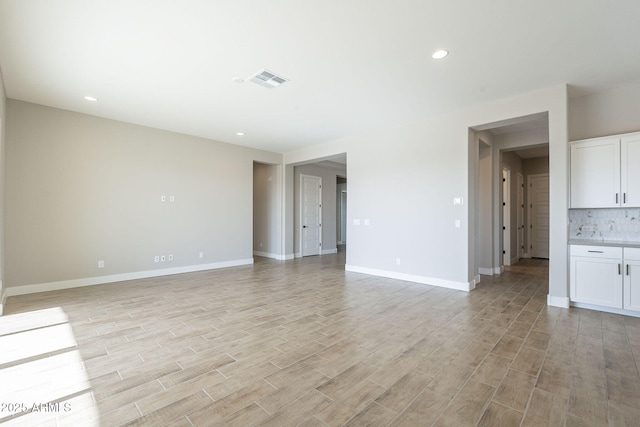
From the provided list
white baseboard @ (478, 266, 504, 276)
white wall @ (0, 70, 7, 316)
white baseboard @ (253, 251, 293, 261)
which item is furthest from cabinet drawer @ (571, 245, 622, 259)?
white wall @ (0, 70, 7, 316)

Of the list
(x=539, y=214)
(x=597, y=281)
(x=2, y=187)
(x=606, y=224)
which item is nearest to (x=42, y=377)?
(x=2, y=187)

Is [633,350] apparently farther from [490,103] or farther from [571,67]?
[490,103]

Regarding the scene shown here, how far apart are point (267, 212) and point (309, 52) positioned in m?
5.86

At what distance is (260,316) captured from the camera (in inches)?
137

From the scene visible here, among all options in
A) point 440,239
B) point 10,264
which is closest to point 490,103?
point 440,239

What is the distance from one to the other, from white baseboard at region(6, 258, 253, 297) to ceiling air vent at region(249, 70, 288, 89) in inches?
169

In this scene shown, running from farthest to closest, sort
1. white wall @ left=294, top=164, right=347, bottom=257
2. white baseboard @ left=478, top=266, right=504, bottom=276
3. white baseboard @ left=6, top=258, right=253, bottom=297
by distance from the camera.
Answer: white wall @ left=294, top=164, right=347, bottom=257, white baseboard @ left=478, top=266, right=504, bottom=276, white baseboard @ left=6, top=258, right=253, bottom=297

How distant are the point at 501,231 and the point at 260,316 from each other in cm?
Result: 556

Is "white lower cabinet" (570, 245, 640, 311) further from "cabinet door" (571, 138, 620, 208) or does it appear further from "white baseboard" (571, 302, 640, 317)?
"cabinet door" (571, 138, 620, 208)

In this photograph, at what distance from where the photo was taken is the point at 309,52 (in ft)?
9.92

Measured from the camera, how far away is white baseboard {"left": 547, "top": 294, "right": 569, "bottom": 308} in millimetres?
3756

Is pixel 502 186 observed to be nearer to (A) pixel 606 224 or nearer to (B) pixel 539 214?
(A) pixel 606 224

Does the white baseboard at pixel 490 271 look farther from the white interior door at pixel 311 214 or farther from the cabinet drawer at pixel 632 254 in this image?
the white interior door at pixel 311 214

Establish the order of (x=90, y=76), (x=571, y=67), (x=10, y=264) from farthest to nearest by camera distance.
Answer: (x=10, y=264)
(x=90, y=76)
(x=571, y=67)
